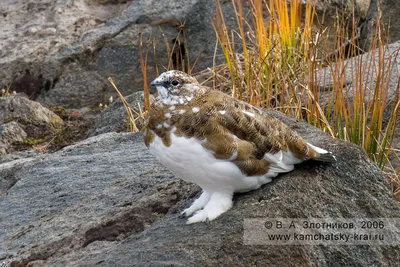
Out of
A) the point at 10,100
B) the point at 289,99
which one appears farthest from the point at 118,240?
the point at 10,100

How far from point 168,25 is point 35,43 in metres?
1.24

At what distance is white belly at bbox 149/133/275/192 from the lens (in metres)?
3.07

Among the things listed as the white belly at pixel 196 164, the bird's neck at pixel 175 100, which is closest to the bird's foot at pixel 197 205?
the white belly at pixel 196 164

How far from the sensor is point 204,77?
251 inches

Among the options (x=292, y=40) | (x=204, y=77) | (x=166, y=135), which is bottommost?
(x=204, y=77)

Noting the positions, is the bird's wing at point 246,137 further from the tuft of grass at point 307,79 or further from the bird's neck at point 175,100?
the tuft of grass at point 307,79

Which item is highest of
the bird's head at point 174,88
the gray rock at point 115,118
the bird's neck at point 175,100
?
the bird's head at point 174,88

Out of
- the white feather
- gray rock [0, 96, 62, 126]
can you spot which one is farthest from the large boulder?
the white feather

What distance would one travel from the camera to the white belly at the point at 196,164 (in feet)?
10.1

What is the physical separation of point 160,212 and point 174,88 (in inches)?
26.6

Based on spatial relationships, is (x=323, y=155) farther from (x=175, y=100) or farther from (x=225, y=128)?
(x=175, y=100)

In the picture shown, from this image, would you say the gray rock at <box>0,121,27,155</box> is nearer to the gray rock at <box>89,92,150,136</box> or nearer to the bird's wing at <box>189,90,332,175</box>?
the gray rock at <box>89,92,150,136</box>

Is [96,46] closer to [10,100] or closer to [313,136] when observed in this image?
[10,100]

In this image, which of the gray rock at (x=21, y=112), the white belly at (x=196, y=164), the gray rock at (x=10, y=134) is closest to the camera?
the white belly at (x=196, y=164)
